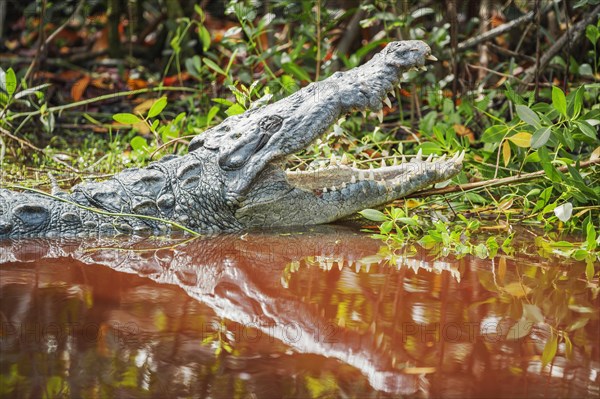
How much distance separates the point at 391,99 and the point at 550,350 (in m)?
5.41

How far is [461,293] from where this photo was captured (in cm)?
307

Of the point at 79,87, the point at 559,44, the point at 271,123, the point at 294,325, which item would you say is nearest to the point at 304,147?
the point at 271,123

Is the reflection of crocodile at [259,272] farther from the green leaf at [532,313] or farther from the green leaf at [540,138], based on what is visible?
the green leaf at [540,138]

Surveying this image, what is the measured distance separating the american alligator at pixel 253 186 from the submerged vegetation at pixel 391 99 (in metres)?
0.25

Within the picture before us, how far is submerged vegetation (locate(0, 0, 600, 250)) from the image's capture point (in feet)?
14.2

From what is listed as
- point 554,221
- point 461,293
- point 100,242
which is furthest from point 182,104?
point 461,293

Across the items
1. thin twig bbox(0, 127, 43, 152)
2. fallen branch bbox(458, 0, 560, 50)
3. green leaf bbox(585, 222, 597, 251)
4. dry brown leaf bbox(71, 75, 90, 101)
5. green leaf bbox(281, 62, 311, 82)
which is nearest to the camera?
green leaf bbox(585, 222, 597, 251)

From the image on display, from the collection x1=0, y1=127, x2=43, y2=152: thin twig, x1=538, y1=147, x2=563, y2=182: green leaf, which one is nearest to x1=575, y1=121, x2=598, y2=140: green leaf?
x1=538, y1=147, x2=563, y2=182: green leaf

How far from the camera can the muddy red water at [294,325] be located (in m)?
2.18

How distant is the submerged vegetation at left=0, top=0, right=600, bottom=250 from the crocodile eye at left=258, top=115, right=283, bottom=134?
14.0 inches

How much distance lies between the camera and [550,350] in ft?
7.89

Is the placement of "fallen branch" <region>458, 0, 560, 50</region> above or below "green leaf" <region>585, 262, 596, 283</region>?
above

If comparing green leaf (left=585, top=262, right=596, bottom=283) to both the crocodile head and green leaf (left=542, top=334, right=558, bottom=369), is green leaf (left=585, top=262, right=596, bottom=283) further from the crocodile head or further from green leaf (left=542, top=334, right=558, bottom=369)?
the crocodile head

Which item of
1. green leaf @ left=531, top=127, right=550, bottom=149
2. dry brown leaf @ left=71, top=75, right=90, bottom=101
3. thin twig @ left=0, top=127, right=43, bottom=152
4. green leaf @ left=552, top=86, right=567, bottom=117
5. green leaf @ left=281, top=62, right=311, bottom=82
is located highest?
dry brown leaf @ left=71, top=75, right=90, bottom=101
